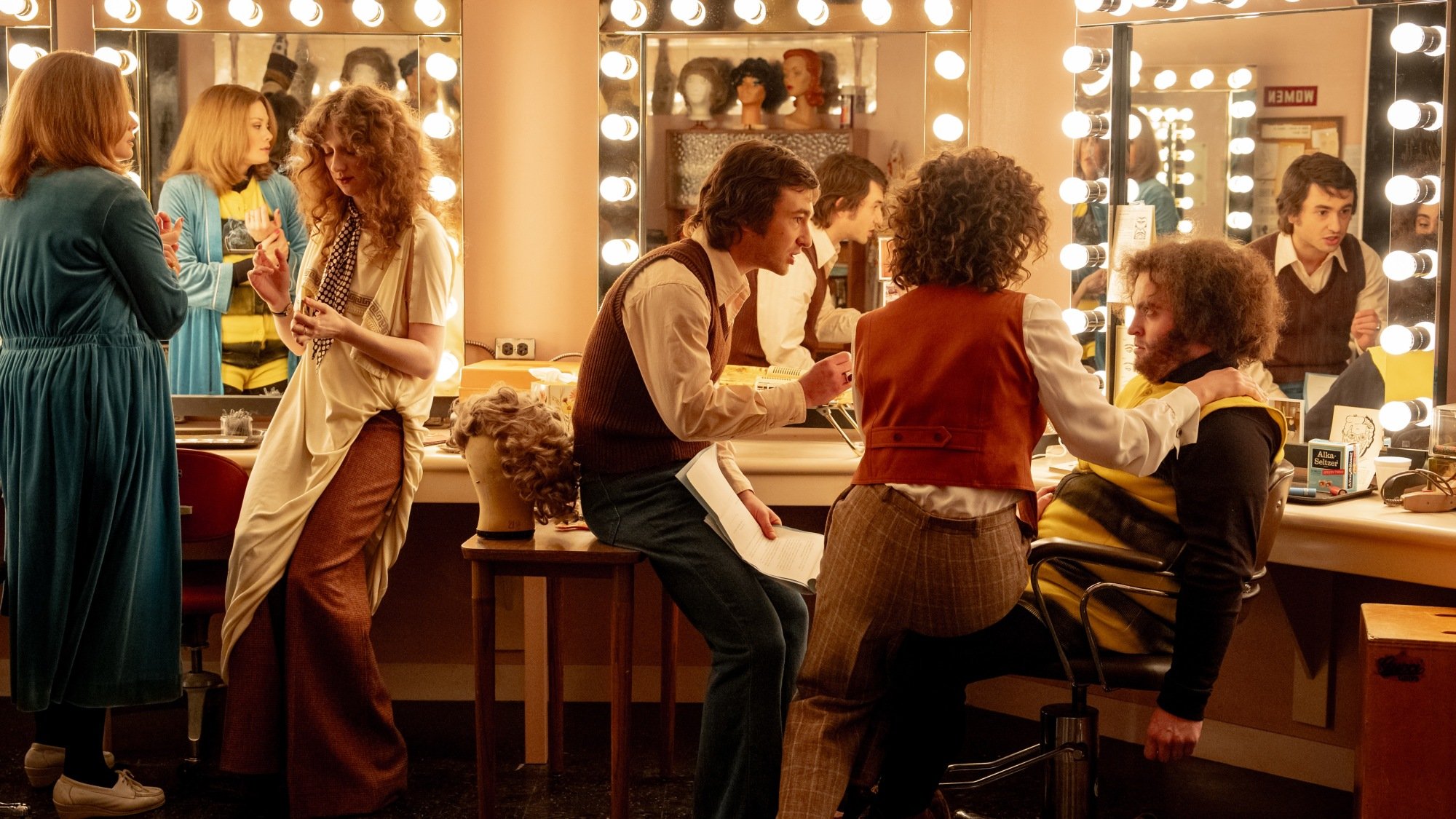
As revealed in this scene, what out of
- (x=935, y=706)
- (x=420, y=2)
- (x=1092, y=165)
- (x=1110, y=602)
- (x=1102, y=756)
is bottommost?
(x=1102, y=756)

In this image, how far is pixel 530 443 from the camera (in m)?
2.52

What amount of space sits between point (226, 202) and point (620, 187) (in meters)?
1.01

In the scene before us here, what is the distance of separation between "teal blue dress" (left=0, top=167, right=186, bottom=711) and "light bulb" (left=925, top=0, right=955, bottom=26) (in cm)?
191

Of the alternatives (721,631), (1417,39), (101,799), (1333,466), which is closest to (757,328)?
(721,631)

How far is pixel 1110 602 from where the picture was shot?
2.35 meters

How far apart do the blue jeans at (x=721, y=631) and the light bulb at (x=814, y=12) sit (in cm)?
154

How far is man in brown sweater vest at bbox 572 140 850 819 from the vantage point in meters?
2.32

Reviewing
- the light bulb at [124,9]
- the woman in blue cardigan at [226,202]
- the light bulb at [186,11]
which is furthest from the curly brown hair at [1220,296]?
the light bulb at [124,9]

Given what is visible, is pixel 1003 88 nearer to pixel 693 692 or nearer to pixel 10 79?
pixel 693 692

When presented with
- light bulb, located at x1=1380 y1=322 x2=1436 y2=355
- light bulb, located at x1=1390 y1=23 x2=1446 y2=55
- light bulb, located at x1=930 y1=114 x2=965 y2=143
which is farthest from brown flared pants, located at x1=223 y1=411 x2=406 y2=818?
light bulb, located at x1=1390 y1=23 x2=1446 y2=55

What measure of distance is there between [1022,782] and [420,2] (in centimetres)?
239

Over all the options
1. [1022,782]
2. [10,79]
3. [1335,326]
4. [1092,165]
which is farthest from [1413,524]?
[10,79]

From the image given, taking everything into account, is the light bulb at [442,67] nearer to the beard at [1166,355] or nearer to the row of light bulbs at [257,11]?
the row of light bulbs at [257,11]

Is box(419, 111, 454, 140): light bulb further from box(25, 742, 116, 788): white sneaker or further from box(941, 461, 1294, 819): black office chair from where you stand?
box(941, 461, 1294, 819): black office chair
